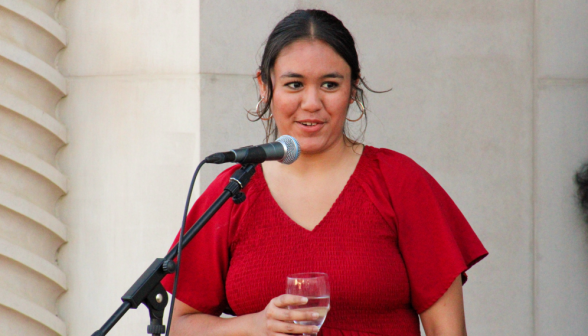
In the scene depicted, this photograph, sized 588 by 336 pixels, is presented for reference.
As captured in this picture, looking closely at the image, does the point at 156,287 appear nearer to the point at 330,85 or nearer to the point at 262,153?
the point at 262,153

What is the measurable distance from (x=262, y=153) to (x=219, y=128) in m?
1.77

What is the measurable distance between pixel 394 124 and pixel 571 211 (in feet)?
3.62

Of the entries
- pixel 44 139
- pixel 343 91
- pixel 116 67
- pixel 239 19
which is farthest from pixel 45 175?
pixel 343 91

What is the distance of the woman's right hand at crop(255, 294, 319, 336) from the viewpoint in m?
1.78

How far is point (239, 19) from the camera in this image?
11.7ft

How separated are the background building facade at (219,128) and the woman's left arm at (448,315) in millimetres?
1587

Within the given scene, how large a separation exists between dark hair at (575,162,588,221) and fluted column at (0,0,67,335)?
8.95 ft

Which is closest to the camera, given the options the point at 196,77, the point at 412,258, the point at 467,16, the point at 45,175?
the point at 412,258

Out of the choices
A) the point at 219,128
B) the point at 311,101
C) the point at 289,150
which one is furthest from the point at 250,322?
the point at 219,128

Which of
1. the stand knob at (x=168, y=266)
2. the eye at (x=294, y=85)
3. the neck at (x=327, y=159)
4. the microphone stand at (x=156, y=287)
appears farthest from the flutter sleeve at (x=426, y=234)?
the stand knob at (x=168, y=266)

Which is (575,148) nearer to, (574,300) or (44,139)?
(574,300)

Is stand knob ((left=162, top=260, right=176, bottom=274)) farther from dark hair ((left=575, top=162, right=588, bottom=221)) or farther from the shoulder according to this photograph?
dark hair ((left=575, top=162, right=588, bottom=221))

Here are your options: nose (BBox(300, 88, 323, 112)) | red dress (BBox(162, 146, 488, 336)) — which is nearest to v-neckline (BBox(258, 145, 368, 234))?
red dress (BBox(162, 146, 488, 336))

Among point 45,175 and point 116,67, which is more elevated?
point 116,67
